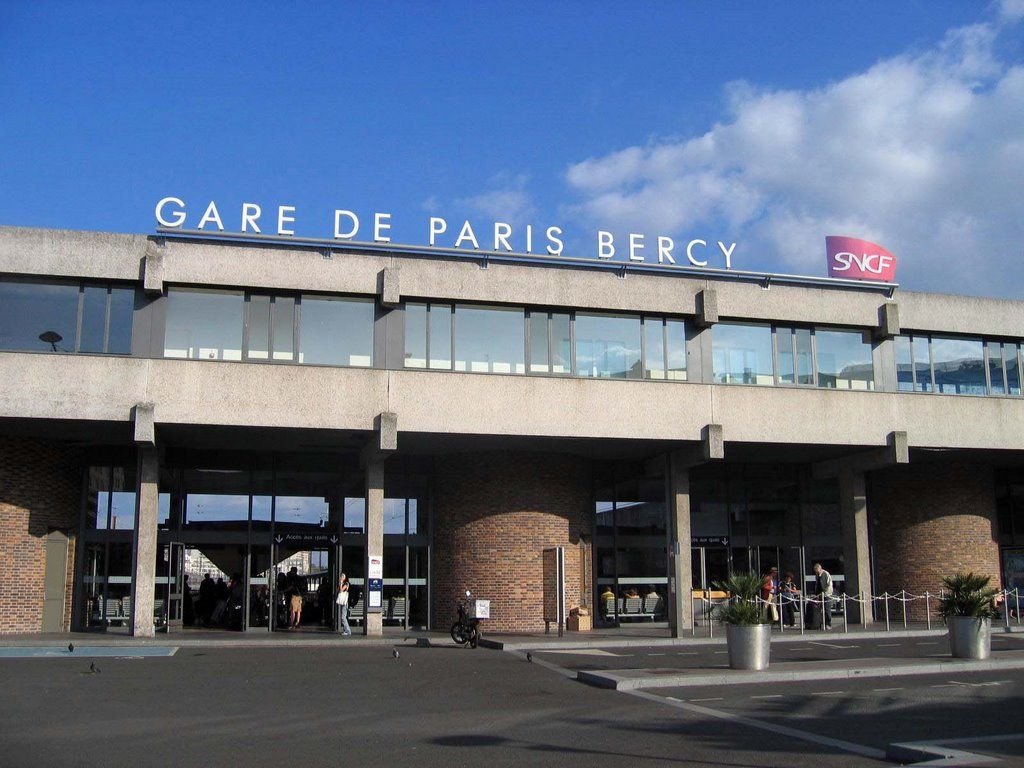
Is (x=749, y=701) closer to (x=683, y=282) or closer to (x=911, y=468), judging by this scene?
(x=683, y=282)

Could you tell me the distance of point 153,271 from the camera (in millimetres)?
26391

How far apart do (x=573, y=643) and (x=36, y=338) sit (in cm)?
1493

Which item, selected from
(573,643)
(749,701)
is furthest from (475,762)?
(573,643)

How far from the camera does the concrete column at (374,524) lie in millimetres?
28047

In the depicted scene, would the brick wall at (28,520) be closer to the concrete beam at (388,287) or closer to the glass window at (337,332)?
the glass window at (337,332)

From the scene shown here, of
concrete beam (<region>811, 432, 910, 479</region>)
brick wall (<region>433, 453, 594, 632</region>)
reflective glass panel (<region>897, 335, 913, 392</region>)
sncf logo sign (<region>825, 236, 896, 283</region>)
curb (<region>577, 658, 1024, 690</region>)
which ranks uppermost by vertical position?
sncf logo sign (<region>825, 236, 896, 283</region>)

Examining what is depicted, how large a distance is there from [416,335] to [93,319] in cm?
805

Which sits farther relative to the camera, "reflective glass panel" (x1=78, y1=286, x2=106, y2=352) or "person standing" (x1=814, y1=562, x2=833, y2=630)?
"person standing" (x1=814, y1=562, x2=833, y2=630)

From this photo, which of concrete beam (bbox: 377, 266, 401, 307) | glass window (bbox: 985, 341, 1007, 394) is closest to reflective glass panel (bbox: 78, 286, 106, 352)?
concrete beam (bbox: 377, 266, 401, 307)

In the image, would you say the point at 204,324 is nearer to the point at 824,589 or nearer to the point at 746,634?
the point at 746,634

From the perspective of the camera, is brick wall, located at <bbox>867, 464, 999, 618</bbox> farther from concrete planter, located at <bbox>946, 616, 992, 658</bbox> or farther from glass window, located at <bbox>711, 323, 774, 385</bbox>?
concrete planter, located at <bbox>946, 616, 992, 658</bbox>

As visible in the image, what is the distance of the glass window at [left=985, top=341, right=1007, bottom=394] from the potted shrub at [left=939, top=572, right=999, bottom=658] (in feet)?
47.8

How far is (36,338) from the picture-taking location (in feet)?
85.6

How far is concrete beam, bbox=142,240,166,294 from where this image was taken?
26.3m
